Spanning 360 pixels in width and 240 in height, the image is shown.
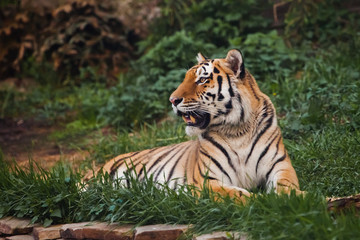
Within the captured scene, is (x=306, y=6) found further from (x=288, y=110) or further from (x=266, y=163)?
(x=266, y=163)

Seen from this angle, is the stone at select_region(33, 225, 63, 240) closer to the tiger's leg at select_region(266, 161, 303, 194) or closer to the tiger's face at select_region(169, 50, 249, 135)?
the tiger's face at select_region(169, 50, 249, 135)

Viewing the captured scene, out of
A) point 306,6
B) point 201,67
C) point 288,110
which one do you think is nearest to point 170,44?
point 306,6

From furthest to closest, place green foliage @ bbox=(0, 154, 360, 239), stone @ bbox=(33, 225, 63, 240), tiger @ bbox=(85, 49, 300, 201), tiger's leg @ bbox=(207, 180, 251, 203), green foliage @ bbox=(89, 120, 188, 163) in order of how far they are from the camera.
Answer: green foliage @ bbox=(89, 120, 188, 163) < stone @ bbox=(33, 225, 63, 240) < tiger @ bbox=(85, 49, 300, 201) < tiger's leg @ bbox=(207, 180, 251, 203) < green foliage @ bbox=(0, 154, 360, 239)

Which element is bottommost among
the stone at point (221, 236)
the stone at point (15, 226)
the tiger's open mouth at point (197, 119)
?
the stone at point (15, 226)

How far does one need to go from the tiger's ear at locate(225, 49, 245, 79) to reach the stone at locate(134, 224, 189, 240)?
51.1 inches

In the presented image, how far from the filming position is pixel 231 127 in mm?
4395

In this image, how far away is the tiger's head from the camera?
4.35 metres

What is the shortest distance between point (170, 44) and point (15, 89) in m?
3.59

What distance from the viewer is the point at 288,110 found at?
22.0ft

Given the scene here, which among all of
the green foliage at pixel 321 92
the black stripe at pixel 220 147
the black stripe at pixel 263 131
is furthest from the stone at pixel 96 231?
the green foliage at pixel 321 92

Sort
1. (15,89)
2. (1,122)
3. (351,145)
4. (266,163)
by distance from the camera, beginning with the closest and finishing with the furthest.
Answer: (266,163)
(351,145)
(1,122)
(15,89)

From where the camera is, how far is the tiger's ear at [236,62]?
4426 mm

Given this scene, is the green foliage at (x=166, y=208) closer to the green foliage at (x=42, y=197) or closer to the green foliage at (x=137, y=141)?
the green foliage at (x=42, y=197)

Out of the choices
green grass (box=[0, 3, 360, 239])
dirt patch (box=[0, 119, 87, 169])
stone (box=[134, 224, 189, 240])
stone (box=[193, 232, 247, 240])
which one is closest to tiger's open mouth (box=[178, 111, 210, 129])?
green grass (box=[0, 3, 360, 239])
